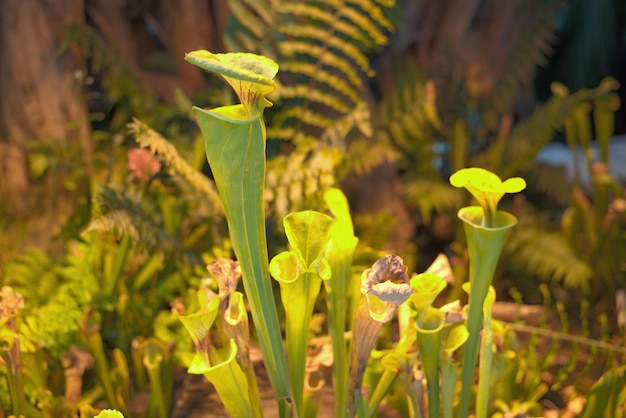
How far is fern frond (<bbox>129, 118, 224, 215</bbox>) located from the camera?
0.96 meters

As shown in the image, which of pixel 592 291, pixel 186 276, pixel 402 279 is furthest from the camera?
pixel 592 291

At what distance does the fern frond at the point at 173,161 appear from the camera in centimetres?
96

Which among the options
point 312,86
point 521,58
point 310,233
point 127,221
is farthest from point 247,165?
point 521,58

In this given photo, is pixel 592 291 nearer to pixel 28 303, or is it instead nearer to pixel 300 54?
pixel 300 54

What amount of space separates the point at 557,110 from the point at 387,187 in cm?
46

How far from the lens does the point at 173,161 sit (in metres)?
1.01

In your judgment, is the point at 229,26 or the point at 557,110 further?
the point at 557,110

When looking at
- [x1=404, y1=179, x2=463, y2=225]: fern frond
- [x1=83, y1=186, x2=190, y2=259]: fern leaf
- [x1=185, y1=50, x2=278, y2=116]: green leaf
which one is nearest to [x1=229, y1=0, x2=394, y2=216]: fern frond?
[x1=83, y1=186, x2=190, y2=259]: fern leaf

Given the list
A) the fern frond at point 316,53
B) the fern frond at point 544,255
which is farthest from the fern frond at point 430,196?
the fern frond at point 316,53

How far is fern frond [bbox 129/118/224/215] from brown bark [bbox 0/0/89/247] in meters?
0.48

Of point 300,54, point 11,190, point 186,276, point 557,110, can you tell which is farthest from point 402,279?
point 557,110

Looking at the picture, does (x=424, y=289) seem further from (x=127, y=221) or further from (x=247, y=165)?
(x=127, y=221)

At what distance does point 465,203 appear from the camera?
5.74 feet

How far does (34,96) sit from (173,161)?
0.62m
